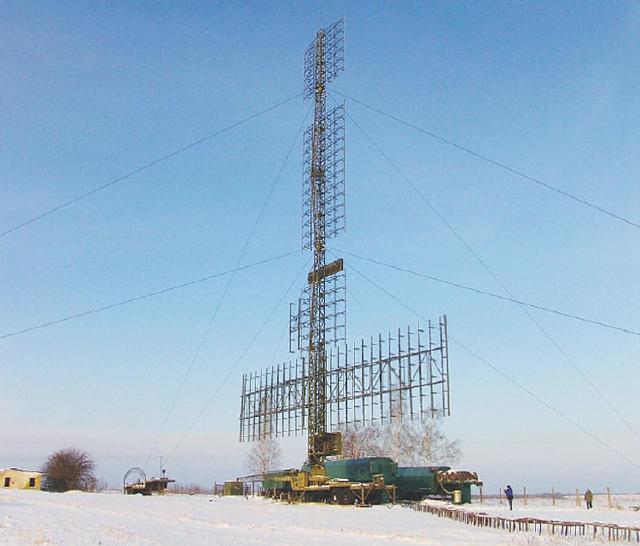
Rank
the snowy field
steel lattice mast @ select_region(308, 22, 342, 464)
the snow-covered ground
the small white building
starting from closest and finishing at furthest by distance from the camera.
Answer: the snowy field, the snow-covered ground, steel lattice mast @ select_region(308, 22, 342, 464), the small white building

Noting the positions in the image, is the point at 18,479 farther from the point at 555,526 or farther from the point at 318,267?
the point at 555,526

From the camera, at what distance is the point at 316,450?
178 ft

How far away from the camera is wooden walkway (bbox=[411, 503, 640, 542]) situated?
26578mm

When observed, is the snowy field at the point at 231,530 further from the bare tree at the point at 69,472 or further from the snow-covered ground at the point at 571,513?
the bare tree at the point at 69,472

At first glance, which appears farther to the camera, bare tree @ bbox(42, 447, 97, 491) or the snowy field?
bare tree @ bbox(42, 447, 97, 491)

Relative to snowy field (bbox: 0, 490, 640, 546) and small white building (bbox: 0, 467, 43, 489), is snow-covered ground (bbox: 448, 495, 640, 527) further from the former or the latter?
small white building (bbox: 0, 467, 43, 489)

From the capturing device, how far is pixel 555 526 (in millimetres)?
30922

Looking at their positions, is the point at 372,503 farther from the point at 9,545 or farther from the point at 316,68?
the point at 316,68

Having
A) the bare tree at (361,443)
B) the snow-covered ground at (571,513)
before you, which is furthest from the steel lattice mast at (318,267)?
the bare tree at (361,443)

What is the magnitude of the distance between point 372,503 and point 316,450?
26.8 feet

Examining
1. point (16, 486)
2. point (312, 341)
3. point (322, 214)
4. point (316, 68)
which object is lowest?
point (16, 486)

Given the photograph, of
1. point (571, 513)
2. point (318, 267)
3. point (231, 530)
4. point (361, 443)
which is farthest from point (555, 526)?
point (361, 443)

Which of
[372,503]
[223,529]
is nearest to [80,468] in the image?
[372,503]

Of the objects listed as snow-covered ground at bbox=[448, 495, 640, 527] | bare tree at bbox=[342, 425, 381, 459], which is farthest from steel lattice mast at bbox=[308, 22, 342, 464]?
bare tree at bbox=[342, 425, 381, 459]
